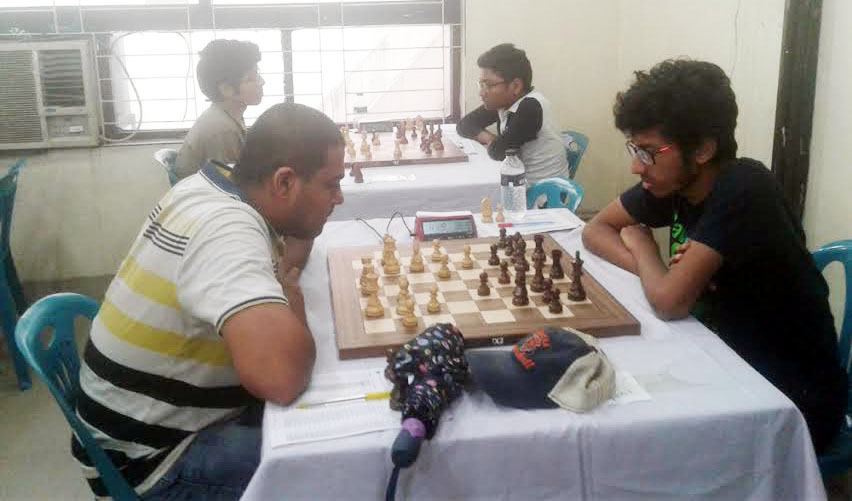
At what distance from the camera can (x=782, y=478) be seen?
1322 mm

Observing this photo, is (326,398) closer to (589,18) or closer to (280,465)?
(280,465)

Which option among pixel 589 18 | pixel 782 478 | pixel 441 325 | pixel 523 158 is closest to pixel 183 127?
pixel 523 158

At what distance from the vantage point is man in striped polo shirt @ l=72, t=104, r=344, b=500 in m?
1.31

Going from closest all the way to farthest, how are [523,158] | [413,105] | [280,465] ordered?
[280,465]
[523,158]
[413,105]

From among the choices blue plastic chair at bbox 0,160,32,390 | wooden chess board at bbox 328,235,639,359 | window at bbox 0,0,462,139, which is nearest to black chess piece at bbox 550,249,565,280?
wooden chess board at bbox 328,235,639,359

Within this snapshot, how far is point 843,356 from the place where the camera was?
1842mm

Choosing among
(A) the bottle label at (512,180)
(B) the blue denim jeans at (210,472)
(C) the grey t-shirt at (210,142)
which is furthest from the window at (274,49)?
(B) the blue denim jeans at (210,472)

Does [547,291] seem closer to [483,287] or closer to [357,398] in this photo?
[483,287]

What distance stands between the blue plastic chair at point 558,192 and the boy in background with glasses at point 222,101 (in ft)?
4.01

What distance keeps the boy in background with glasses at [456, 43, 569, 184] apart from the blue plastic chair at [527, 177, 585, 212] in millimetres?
565

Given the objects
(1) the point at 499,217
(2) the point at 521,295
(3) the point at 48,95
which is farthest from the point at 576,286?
(3) the point at 48,95

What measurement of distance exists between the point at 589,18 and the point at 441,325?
3.50 meters

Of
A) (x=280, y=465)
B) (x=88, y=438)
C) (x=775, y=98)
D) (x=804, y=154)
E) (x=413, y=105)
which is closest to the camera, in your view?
(x=280, y=465)

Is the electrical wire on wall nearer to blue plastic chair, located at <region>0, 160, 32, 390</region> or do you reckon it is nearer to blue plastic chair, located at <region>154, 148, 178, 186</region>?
blue plastic chair, located at <region>154, 148, 178, 186</region>
